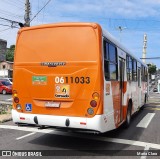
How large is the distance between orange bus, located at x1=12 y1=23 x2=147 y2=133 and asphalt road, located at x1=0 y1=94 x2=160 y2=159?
2.11 ft

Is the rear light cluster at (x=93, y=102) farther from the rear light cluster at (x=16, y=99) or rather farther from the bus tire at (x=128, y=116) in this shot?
the bus tire at (x=128, y=116)

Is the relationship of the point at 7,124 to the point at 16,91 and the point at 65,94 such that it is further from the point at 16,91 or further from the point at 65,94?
the point at 65,94

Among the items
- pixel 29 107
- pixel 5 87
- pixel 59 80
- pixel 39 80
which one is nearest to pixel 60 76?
pixel 59 80

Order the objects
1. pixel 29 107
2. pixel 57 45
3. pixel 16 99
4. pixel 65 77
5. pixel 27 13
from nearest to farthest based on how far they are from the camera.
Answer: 1. pixel 65 77
2. pixel 57 45
3. pixel 29 107
4. pixel 16 99
5. pixel 27 13

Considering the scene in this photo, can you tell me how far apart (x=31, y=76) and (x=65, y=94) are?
1115 mm

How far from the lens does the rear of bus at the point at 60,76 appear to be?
7.83m

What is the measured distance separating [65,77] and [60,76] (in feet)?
0.45

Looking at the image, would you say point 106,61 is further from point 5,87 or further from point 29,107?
point 5,87

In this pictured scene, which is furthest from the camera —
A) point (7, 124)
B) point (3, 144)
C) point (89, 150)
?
point (7, 124)

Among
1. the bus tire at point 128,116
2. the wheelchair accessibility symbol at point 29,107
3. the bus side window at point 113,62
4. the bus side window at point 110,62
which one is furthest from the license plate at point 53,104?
the bus tire at point 128,116

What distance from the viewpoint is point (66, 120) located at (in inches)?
310

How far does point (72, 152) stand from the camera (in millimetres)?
7961

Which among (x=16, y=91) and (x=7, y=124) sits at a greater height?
(x=16, y=91)

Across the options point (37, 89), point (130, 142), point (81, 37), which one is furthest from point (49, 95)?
point (130, 142)
